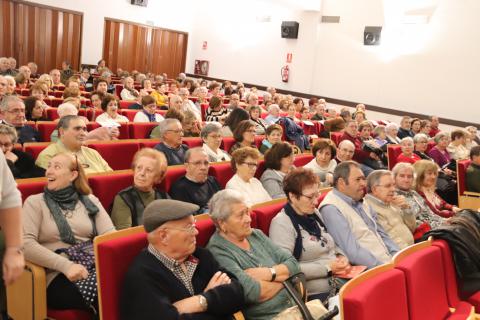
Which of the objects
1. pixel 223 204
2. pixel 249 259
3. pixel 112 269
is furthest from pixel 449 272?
pixel 112 269

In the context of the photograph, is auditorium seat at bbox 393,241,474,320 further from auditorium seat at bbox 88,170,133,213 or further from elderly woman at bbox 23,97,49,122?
elderly woman at bbox 23,97,49,122

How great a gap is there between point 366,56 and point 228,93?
13.8 feet

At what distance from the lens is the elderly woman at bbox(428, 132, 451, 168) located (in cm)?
708

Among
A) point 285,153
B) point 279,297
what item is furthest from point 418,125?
point 279,297

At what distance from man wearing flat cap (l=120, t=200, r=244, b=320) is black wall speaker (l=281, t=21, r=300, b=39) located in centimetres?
1249

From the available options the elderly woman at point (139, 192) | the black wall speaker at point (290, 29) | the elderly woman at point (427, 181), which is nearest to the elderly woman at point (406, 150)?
the elderly woman at point (427, 181)

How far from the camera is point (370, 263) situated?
2.89 meters

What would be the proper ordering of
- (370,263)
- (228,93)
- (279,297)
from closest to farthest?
(279,297) < (370,263) < (228,93)

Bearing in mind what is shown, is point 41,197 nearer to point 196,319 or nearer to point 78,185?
point 78,185

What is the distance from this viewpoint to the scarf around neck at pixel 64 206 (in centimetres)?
247

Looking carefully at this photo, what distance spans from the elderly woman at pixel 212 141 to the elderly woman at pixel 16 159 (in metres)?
1.67

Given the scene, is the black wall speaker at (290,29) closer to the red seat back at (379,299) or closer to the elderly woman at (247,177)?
the elderly woman at (247,177)

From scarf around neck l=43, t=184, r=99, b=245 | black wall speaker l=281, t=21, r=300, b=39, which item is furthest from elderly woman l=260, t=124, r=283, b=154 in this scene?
black wall speaker l=281, t=21, r=300, b=39

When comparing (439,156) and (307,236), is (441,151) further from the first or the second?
(307,236)
